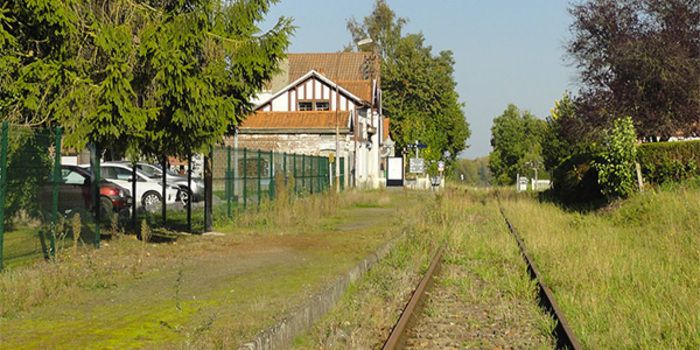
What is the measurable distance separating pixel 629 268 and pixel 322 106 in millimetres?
44782

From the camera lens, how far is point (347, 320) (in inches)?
348

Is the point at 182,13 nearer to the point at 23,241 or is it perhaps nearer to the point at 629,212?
the point at 23,241

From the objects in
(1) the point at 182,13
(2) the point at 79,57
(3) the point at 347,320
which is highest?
(1) the point at 182,13

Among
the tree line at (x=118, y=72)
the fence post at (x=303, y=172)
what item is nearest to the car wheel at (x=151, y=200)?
the fence post at (x=303, y=172)

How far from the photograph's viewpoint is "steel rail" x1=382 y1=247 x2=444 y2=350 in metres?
7.65

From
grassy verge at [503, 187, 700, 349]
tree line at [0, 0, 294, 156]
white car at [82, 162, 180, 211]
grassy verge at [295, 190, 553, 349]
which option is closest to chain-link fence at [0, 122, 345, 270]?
tree line at [0, 0, 294, 156]

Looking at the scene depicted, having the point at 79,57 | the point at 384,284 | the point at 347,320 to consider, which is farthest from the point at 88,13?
the point at 347,320

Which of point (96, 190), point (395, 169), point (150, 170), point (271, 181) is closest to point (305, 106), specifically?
point (395, 169)

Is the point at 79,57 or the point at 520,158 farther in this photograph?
the point at 520,158

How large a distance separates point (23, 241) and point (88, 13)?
404 cm

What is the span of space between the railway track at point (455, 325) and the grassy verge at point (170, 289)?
1225mm

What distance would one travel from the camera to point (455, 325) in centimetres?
884

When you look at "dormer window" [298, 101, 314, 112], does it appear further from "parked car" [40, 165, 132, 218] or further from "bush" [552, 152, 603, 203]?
"parked car" [40, 165, 132, 218]

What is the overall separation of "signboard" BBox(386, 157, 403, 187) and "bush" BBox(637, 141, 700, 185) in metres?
35.9
